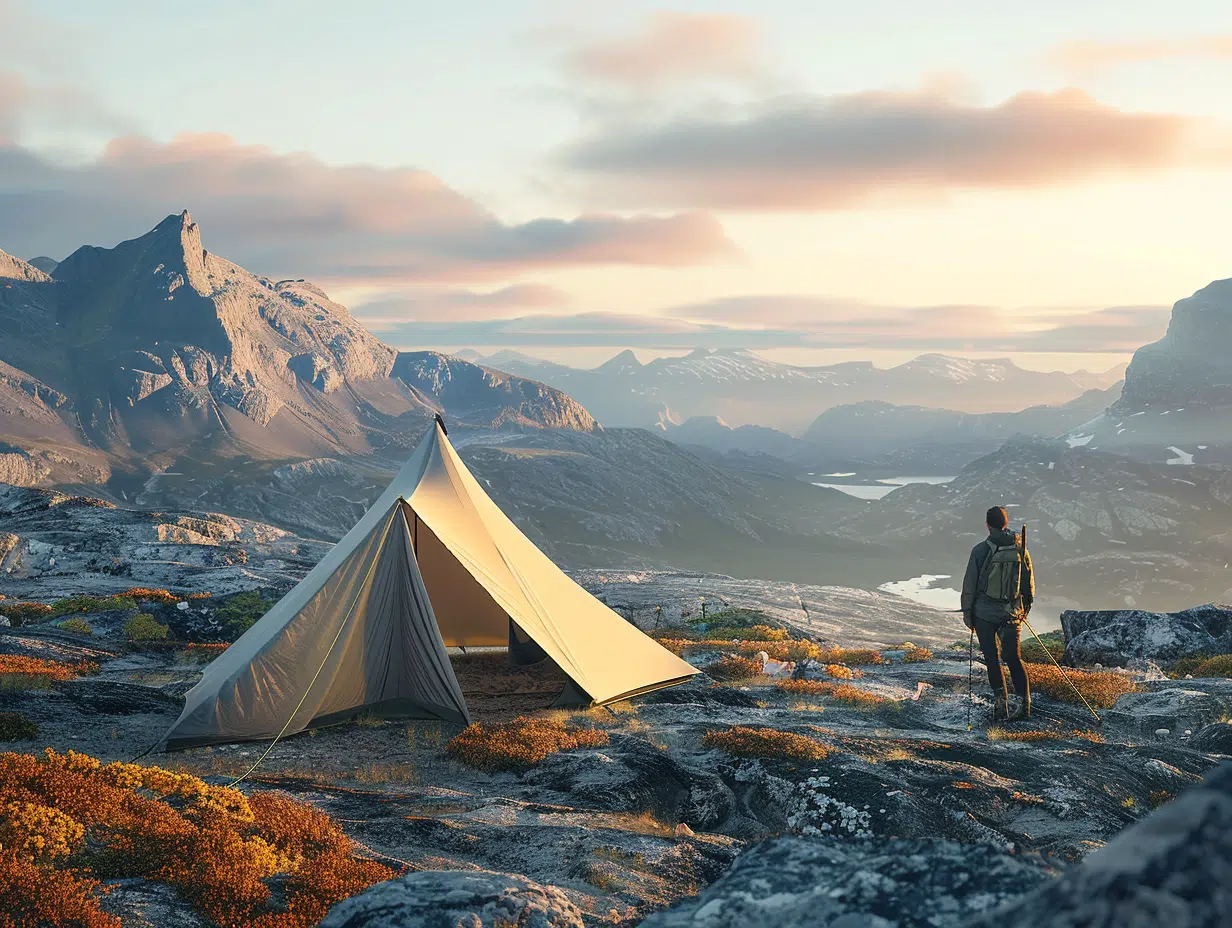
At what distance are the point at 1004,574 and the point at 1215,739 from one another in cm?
476

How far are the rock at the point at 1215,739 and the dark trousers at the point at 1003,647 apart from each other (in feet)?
9.83

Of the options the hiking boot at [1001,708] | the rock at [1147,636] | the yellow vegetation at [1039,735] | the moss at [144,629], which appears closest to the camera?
the yellow vegetation at [1039,735]

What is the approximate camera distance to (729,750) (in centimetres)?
1431

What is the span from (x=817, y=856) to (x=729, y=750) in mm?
10022

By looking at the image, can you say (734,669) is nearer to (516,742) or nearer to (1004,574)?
(1004,574)

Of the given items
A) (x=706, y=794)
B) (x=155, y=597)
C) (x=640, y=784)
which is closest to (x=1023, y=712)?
(x=706, y=794)

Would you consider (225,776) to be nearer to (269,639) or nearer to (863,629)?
(269,639)

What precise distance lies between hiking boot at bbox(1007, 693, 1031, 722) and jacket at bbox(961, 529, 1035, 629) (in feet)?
7.02

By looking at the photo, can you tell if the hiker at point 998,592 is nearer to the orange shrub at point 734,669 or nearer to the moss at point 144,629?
the orange shrub at point 734,669

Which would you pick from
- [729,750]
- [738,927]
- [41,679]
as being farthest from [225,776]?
[738,927]

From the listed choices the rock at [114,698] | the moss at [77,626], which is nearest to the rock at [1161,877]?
the rock at [114,698]

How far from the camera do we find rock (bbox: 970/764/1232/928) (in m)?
2.56

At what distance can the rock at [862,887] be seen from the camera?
3936 mm

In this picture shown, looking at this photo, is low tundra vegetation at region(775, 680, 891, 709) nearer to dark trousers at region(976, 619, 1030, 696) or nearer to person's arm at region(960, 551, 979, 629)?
dark trousers at region(976, 619, 1030, 696)
